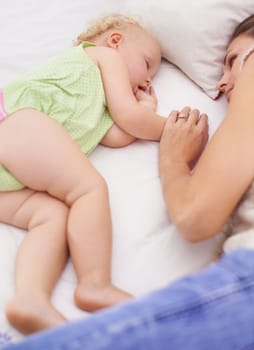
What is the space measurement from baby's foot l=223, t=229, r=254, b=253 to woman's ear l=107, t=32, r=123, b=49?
62cm

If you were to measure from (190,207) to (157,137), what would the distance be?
30 centimetres

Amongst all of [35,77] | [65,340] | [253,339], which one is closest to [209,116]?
[35,77]

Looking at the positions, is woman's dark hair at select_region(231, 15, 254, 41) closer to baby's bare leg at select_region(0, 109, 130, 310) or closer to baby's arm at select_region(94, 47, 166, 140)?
baby's arm at select_region(94, 47, 166, 140)

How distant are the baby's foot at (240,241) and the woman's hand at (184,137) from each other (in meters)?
0.23

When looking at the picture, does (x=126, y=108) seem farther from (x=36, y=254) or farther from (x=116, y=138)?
(x=36, y=254)

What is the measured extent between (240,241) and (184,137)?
1.09ft

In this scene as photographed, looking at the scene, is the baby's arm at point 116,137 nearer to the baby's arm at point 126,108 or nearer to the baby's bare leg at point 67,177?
the baby's arm at point 126,108

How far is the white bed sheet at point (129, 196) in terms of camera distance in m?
1.05

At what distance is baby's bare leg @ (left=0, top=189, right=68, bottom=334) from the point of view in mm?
921

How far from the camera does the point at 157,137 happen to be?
1.29 metres

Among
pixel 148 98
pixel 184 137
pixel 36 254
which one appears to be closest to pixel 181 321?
pixel 36 254

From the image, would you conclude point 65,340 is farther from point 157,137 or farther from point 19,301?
point 157,137

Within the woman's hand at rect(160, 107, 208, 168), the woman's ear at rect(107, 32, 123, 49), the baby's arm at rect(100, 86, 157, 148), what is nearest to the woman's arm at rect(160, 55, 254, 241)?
the woman's hand at rect(160, 107, 208, 168)

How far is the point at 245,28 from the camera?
4.32ft
